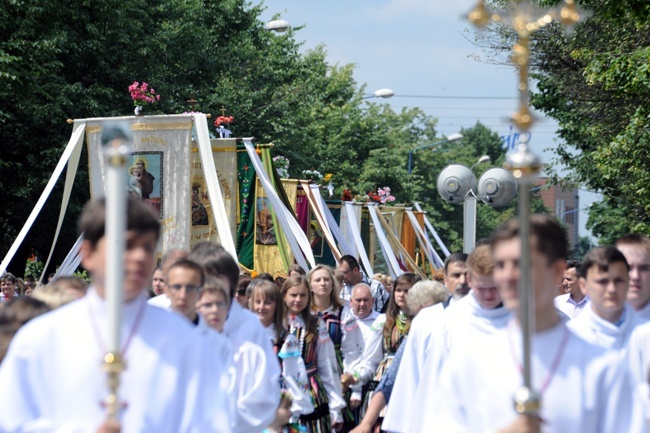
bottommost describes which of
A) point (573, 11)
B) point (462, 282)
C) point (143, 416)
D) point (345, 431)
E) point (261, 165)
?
point (345, 431)

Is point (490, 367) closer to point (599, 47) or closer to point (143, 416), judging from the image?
point (143, 416)

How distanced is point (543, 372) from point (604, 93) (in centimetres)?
2220

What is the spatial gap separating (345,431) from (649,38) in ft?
44.5

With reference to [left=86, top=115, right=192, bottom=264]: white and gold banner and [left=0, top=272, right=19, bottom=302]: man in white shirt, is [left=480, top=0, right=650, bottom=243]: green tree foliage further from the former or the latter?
[left=0, top=272, right=19, bottom=302]: man in white shirt

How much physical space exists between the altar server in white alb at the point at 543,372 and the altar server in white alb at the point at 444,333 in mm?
1221

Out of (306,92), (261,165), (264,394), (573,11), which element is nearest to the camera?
(573,11)

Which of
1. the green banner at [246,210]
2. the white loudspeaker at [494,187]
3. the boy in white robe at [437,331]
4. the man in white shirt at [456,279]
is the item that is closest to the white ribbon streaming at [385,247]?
the green banner at [246,210]

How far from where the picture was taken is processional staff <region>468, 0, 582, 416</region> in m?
2.99

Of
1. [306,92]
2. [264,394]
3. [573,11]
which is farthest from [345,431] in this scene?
[306,92]

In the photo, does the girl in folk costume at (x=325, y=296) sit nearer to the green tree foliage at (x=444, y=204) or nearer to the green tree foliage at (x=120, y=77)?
the green tree foliage at (x=120, y=77)

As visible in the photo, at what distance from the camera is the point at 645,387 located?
4160mm

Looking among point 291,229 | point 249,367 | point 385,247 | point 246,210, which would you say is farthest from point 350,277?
point 385,247

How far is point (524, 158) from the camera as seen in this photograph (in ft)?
10.2

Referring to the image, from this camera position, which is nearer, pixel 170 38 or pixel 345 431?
pixel 345 431
